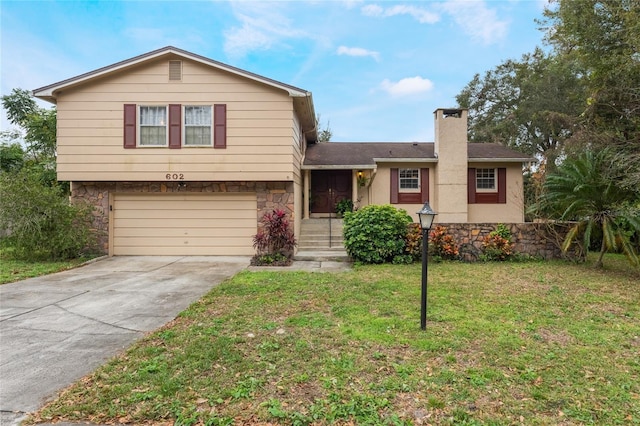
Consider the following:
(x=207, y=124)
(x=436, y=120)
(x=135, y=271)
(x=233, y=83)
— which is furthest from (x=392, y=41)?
(x=135, y=271)

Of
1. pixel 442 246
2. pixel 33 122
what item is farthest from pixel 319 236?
pixel 33 122

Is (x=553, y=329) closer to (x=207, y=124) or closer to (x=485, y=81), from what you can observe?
(x=207, y=124)

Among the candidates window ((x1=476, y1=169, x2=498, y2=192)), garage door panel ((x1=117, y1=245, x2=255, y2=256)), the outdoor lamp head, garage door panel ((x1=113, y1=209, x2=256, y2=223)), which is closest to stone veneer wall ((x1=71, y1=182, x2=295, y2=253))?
garage door panel ((x1=113, y1=209, x2=256, y2=223))

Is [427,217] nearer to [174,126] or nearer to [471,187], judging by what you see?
[174,126]

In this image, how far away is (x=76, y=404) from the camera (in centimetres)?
257

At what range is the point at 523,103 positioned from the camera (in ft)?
74.5

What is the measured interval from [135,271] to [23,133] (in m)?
16.0

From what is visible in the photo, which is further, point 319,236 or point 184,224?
point 319,236

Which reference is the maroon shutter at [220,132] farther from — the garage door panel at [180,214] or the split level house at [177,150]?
the garage door panel at [180,214]

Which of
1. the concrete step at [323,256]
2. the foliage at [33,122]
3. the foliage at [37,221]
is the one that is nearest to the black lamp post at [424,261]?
the concrete step at [323,256]

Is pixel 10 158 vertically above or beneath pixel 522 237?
above

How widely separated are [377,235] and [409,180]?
6516 mm

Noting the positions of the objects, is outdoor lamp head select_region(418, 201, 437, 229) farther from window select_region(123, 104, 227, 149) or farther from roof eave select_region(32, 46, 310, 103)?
window select_region(123, 104, 227, 149)

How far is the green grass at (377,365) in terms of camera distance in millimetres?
2488
